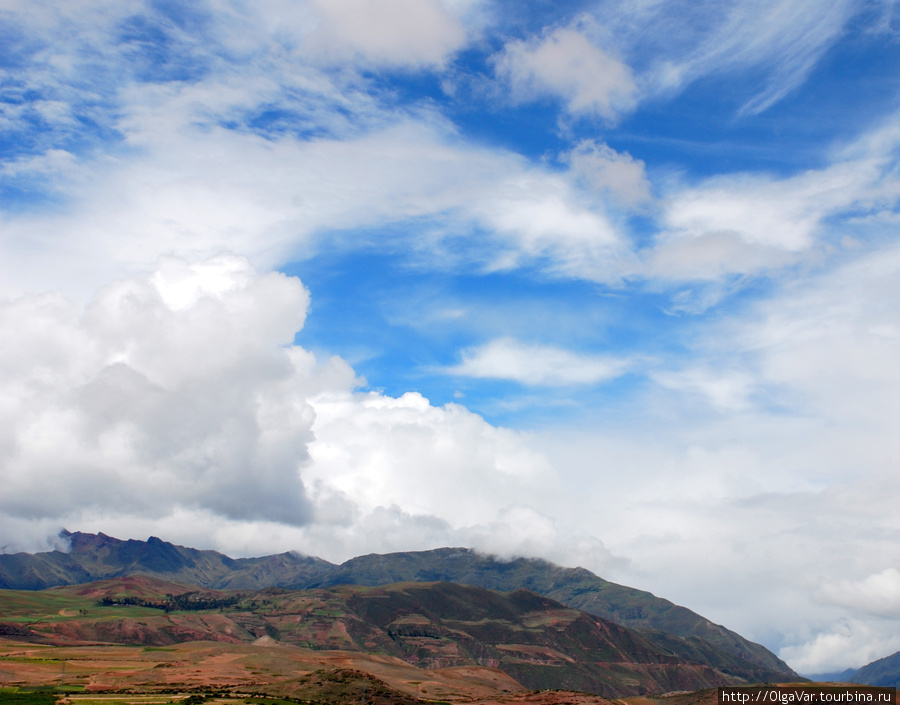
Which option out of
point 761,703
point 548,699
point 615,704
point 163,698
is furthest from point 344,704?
point 761,703

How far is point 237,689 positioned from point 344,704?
28.3 m

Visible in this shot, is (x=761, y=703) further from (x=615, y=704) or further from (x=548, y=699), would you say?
(x=548, y=699)

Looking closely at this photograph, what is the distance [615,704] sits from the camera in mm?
198000

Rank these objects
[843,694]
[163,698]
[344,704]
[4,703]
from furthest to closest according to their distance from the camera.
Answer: [843,694]
[344,704]
[163,698]
[4,703]

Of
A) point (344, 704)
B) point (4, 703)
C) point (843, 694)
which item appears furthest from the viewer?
point (843, 694)

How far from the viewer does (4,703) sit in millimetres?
130375

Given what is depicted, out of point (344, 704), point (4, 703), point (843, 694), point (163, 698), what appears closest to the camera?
point (4, 703)

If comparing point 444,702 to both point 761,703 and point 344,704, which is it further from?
point 761,703

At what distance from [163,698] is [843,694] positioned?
17122cm

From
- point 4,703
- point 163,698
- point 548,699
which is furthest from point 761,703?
point 4,703

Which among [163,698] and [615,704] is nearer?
[163,698]

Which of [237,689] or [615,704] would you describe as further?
[615,704]

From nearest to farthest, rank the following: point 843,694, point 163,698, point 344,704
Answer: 1. point 163,698
2. point 344,704
3. point 843,694

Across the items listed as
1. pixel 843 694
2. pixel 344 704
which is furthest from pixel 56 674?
Answer: pixel 843 694
